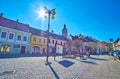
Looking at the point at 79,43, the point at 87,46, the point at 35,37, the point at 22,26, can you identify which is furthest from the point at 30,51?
the point at 87,46

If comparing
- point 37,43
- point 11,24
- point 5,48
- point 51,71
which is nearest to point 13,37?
point 5,48

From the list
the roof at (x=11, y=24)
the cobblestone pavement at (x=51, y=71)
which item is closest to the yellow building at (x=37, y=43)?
the roof at (x=11, y=24)

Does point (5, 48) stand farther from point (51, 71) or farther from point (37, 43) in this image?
point (51, 71)

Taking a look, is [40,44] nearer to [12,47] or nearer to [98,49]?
[12,47]

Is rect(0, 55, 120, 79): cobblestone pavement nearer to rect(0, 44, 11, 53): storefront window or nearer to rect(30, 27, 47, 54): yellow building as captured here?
rect(0, 44, 11, 53): storefront window

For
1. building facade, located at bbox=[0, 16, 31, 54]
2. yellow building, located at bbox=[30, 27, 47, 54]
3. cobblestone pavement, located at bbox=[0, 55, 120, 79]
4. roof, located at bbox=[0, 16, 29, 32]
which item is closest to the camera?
cobblestone pavement, located at bbox=[0, 55, 120, 79]

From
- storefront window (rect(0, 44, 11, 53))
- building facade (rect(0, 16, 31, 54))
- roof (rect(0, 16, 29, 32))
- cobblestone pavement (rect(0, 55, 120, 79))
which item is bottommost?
cobblestone pavement (rect(0, 55, 120, 79))

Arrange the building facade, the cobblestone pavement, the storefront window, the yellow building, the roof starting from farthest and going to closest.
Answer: the yellow building
the roof
the building facade
the storefront window
the cobblestone pavement

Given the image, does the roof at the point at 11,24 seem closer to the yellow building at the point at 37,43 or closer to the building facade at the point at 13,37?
the building facade at the point at 13,37

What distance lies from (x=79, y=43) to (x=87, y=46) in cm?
1934

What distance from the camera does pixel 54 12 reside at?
14773mm

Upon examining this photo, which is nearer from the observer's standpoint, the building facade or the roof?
the building facade

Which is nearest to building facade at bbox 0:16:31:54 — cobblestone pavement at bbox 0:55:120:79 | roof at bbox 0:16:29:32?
roof at bbox 0:16:29:32

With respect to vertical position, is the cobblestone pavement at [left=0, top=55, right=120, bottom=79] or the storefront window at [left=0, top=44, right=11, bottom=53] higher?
the storefront window at [left=0, top=44, right=11, bottom=53]
